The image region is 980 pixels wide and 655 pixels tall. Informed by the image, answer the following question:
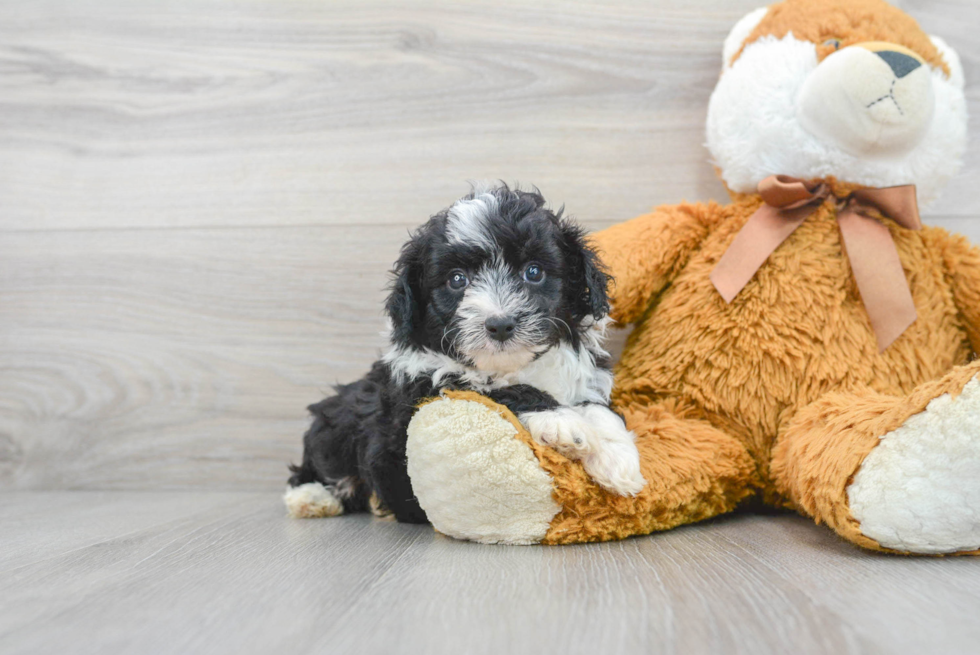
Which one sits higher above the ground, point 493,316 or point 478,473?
point 493,316

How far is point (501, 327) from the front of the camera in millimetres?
1256

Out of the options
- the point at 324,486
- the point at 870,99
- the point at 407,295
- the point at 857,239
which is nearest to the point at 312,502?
the point at 324,486

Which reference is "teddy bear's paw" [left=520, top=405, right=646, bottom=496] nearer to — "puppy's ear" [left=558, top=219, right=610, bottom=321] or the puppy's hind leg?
"puppy's ear" [left=558, top=219, right=610, bottom=321]

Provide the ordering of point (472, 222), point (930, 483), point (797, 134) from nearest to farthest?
point (930, 483)
point (472, 222)
point (797, 134)

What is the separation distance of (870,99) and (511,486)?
3.38 ft

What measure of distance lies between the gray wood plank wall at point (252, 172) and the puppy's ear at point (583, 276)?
593mm

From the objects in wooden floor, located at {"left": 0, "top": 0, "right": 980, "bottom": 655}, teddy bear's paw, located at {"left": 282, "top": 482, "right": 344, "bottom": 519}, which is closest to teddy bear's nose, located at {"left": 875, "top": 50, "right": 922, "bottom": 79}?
wooden floor, located at {"left": 0, "top": 0, "right": 980, "bottom": 655}

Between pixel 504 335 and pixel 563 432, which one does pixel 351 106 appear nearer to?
pixel 504 335

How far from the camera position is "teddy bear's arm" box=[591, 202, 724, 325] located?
167 cm

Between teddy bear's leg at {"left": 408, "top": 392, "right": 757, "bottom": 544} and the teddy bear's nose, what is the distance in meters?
0.88

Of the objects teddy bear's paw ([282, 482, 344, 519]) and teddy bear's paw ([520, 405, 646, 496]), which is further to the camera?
teddy bear's paw ([282, 482, 344, 519])

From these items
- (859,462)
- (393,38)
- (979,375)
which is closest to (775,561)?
(859,462)

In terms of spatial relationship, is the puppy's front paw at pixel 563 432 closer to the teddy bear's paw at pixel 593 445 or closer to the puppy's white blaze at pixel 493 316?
the teddy bear's paw at pixel 593 445

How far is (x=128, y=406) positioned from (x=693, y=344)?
152 cm
